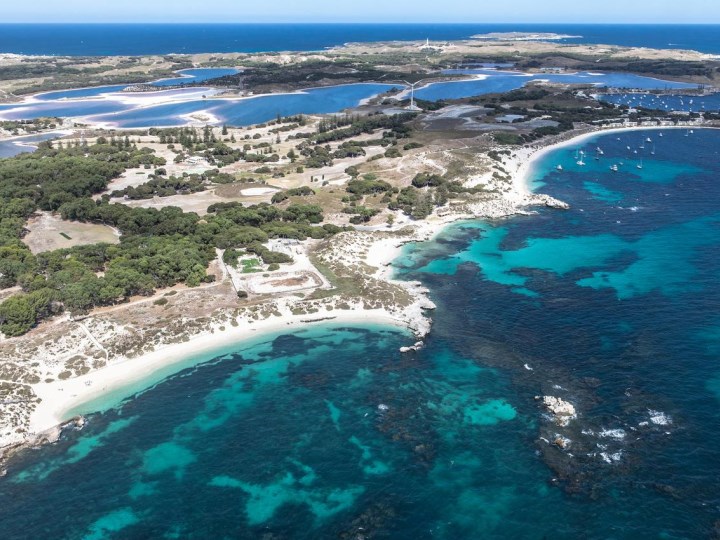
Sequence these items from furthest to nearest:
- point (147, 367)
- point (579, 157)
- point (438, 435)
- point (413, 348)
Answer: point (579, 157), point (413, 348), point (147, 367), point (438, 435)

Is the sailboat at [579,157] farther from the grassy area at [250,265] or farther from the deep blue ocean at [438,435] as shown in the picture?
the grassy area at [250,265]

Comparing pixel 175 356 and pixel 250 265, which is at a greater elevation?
pixel 250 265

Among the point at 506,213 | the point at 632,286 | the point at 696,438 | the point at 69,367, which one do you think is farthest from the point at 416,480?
the point at 506,213

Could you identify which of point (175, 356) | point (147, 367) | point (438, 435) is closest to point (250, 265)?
point (175, 356)

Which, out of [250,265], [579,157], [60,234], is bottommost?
[250,265]

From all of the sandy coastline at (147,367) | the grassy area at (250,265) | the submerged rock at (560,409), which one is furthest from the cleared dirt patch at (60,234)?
the submerged rock at (560,409)

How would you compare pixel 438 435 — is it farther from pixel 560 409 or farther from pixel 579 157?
pixel 579 157

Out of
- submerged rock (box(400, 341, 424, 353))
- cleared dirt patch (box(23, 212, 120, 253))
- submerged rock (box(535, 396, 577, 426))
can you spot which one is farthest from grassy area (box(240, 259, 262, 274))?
submerged rock (box(535, 396, 577, 426))

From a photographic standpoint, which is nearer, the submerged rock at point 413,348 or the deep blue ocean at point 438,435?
the deep blue ocean at point 438,435
